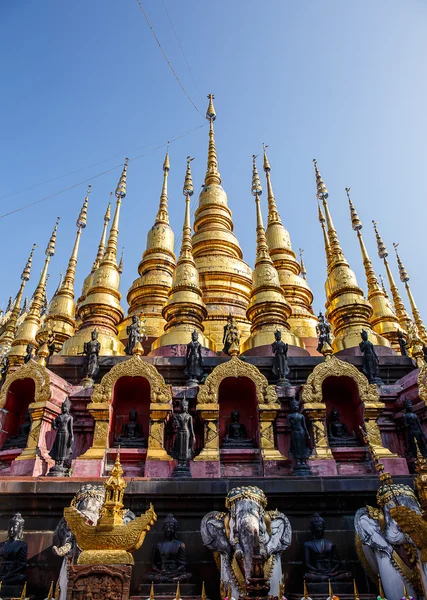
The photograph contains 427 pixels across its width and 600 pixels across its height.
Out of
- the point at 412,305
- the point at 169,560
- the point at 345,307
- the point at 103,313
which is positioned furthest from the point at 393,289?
the point at 169,560

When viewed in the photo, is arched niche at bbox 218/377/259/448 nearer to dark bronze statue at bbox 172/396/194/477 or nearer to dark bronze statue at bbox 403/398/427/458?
dark bronze statue at bbox 172/396/194/477

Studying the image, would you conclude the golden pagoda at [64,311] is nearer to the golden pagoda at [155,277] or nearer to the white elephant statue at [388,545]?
the golden pagoda at [155,277]

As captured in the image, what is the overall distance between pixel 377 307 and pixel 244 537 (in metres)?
16.4

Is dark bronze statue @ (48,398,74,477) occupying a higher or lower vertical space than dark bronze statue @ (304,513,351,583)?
higher

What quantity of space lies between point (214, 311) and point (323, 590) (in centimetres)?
1238

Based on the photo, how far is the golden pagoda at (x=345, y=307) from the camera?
52.4 feet

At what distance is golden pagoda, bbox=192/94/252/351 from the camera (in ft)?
62.2

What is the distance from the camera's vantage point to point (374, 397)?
1122 cm

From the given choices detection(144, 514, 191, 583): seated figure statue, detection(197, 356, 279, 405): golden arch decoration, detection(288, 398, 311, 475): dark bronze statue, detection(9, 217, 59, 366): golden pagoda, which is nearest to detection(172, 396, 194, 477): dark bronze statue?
detection(197, 356, 279, 405): golden arch decoration

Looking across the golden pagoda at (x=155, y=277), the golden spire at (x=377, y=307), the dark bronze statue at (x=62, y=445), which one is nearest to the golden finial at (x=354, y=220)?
the golden spire at (x=377, y=307)

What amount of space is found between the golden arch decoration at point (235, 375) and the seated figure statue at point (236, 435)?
0.93 meters

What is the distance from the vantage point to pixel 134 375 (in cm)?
1167

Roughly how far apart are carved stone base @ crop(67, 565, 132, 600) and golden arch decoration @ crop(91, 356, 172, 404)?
20.3 ft

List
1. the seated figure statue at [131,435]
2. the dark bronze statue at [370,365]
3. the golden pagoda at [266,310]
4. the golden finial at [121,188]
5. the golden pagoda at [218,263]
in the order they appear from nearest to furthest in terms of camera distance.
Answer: the seated figure statue at [131,435] < the dark bronze statue at [370,365] < the golden pagoda at [266,310] < the golden pagoda at [218,263] < the golden finial at [121,188]
